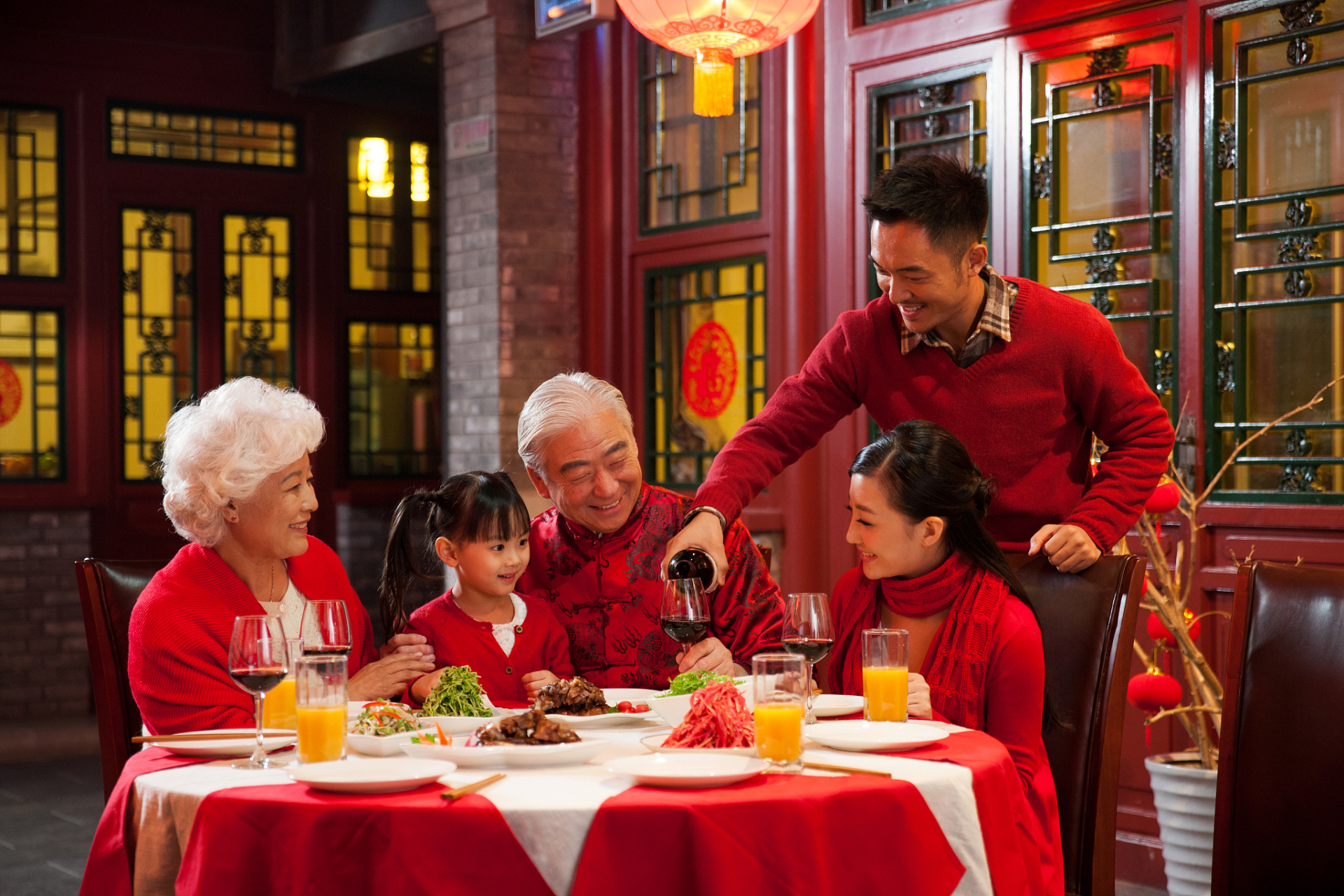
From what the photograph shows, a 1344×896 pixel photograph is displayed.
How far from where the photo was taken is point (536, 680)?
234cm

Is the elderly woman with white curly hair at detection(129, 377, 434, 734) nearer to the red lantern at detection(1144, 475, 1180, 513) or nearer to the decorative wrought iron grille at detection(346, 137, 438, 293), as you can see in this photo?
the red lantern at detection(1144, 475, 1180, 513)

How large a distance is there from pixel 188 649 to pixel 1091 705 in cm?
148

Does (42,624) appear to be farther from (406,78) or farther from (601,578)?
(601,578)

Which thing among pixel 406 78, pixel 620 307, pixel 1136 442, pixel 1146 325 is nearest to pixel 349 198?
pixel 406 78

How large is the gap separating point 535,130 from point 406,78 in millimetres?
2185

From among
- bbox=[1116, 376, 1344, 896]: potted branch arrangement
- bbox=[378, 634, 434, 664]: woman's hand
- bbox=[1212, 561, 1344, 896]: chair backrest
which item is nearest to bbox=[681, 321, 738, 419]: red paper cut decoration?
bbox=[1116, 376, 1344, 896]: potted branch arrangement

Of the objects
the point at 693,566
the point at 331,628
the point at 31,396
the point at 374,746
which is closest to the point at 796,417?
the point at 693,566

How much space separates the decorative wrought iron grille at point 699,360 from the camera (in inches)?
216

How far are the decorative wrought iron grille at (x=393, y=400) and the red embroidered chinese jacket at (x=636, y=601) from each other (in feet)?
18.5

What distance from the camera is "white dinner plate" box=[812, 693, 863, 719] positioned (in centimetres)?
207

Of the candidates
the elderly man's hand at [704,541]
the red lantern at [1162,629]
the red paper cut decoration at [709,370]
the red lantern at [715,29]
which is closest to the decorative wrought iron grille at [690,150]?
the red paper cut decoration at [709,370]

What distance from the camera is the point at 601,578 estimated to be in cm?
278

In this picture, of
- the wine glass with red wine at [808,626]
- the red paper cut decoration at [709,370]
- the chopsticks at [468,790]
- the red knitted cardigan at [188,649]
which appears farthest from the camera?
the red paper cut decoration at [709,370]

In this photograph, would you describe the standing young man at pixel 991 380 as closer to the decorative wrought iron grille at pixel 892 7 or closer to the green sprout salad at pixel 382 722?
the green sprout salad at pixel 382 722
